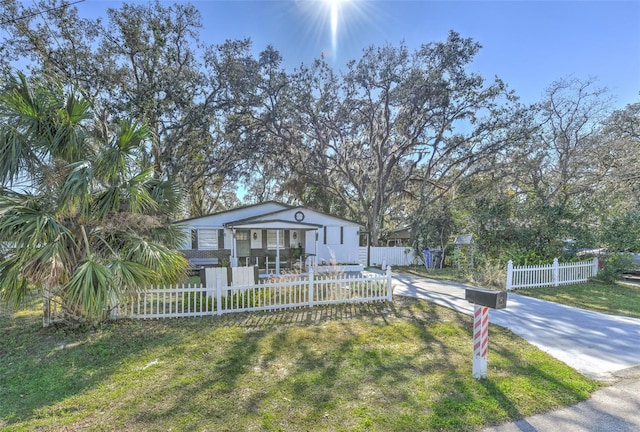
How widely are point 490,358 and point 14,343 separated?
25.2ft

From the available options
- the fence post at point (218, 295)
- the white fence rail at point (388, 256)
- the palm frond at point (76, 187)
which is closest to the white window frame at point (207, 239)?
the white fence rail at point (388, 256)

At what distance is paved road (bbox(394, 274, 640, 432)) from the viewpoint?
294 cm

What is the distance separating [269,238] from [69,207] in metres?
11.5

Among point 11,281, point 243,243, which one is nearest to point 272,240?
point 243,243

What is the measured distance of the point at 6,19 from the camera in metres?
12.4

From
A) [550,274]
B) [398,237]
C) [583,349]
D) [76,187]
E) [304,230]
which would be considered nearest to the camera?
[76,187]

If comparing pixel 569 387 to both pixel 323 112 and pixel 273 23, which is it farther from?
pixel 323 112

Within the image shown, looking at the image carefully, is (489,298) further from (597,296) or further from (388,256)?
(388,256)

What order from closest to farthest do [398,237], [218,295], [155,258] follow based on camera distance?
Answer: [155,258] < [218,295] < [398,237]

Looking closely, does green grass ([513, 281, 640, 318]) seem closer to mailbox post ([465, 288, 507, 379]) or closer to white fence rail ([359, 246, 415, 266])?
mailbox post ([465, 288, 507, 379])

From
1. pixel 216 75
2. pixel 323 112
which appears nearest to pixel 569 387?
pixel 323 112

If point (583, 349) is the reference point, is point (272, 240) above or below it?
above

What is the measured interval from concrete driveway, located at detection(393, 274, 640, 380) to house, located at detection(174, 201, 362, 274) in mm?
7645

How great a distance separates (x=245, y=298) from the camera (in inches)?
297
